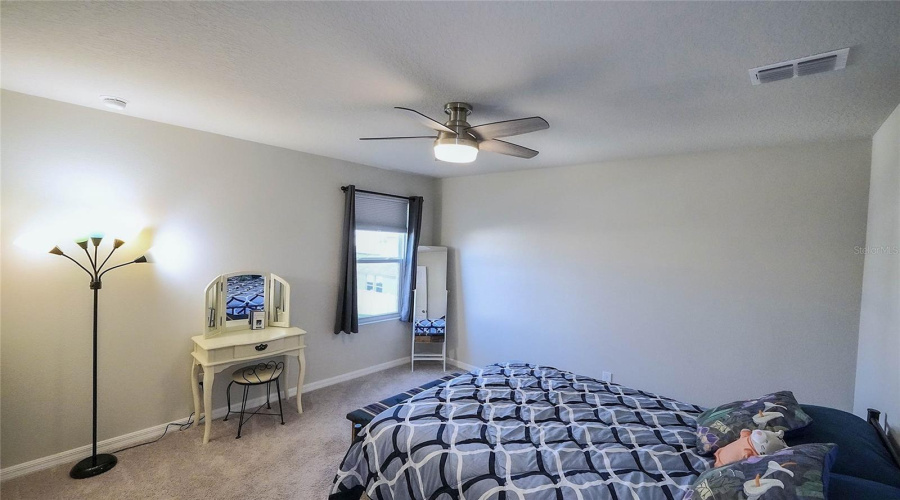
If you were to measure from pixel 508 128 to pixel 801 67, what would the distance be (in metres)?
1.24

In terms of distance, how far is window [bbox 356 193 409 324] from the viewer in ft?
13.9

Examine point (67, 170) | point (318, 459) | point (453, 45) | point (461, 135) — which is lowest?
point (318, 459)

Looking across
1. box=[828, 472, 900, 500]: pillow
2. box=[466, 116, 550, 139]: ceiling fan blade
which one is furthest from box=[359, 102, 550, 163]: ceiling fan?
box=[828, 472, 900, 500]: pillow

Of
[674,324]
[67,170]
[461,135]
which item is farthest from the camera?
[674,324]

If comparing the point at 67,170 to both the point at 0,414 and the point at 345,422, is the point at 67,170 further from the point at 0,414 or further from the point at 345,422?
the point at 345,422

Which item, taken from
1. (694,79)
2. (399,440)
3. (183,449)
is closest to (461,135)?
(694,79)

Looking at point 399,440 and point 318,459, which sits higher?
point 399,440

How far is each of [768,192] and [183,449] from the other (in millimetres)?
4710

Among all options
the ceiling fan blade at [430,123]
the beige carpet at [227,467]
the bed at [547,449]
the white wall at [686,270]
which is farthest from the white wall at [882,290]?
the beige carpet at [227,467]

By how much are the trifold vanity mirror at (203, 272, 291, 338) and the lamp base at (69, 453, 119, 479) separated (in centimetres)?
94

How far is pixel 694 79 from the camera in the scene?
68.9 inches

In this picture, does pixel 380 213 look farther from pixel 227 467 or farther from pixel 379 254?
pixel 227 467

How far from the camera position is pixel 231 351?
2879 mm

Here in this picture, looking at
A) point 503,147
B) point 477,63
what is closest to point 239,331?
point 503,147
